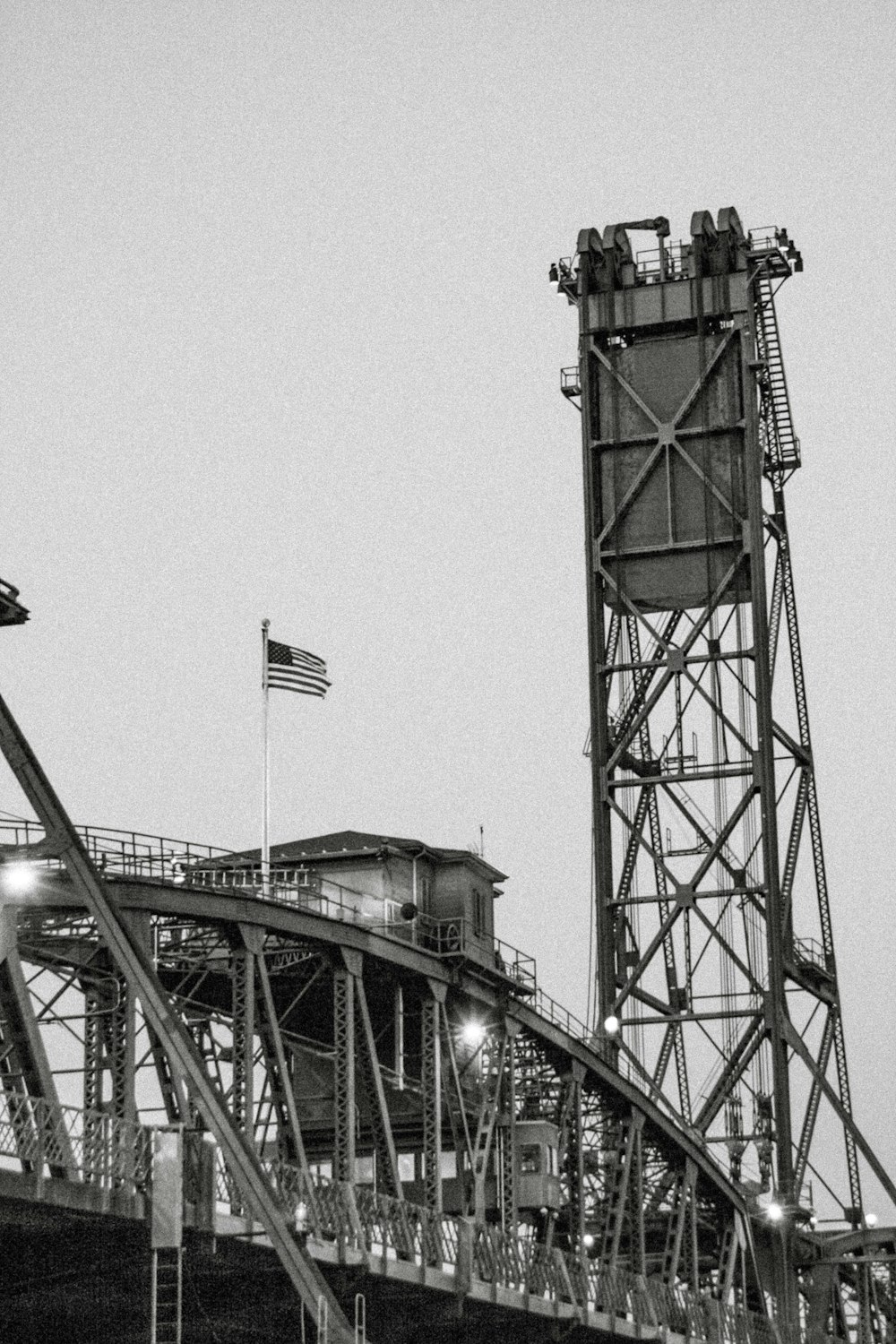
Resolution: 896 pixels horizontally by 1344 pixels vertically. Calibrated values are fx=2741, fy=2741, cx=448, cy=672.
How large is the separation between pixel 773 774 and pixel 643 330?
51.8 feet

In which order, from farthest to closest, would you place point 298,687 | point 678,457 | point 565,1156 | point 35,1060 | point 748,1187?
point 678,457 → point 748,1187 → point 565,1156 → point 298,687 → point 35,1060

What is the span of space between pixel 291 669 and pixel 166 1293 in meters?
17.1

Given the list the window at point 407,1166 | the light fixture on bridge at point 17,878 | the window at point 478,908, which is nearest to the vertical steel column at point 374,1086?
the light fixture on bridge at point 17,878

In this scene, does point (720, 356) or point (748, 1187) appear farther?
point (720, 356)

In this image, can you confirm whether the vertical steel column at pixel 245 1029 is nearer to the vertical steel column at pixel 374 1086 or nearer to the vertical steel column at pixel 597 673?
the vertical steel column at pixel 374 1086

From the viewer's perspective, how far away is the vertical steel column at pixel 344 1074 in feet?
187

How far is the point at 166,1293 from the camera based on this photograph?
54125 mm

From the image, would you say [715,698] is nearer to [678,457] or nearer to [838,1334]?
[678,457]

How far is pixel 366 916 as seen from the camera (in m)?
69.9

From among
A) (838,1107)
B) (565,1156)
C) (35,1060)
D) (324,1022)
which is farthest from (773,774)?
(35,1060)

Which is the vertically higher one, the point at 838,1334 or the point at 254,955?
the point at 254,955

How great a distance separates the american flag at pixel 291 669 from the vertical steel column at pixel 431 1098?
819cm

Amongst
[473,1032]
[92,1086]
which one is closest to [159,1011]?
[92,1086]

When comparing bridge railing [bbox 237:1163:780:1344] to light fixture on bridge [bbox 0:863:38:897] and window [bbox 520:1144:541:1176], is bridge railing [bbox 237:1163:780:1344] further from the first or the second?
light fixture on bridge [bbox 0:863:38:897]
